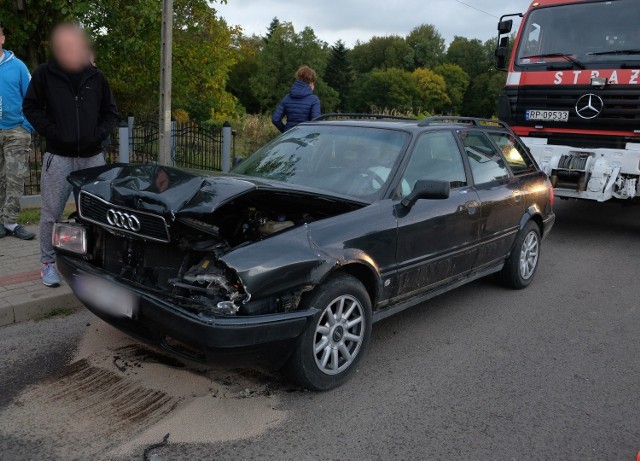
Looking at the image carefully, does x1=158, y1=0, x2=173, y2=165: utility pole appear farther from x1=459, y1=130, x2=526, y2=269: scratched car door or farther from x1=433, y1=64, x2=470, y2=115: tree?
x1=433, y1=64, x2=470, y2=115: tree

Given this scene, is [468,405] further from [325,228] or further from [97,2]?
[97,2]

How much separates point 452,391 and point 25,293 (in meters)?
3.45

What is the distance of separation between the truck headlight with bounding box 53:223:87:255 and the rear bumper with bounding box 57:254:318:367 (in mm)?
440

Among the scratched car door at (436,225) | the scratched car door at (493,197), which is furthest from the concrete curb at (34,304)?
the scratched car door at (493,197)

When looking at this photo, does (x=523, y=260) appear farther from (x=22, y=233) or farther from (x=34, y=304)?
(x=22, y=233)

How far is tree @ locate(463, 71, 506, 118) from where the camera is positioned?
8656cm

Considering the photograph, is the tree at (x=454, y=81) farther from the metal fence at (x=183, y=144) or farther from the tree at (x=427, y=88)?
the metal fence at (x=183, y=144)

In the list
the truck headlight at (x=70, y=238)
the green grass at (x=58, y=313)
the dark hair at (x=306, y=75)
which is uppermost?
the dark hair at (x=306, y=75)

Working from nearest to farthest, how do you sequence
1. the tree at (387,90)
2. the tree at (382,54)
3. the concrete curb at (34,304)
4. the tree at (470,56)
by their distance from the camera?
1. the concrete curb at (34,304)
2. the tree at (387,90)
3. the tree at (470,56)
4. the tree at (382,54)

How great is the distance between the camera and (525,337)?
457 cm

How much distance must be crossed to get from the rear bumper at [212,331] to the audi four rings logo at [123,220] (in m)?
0.32

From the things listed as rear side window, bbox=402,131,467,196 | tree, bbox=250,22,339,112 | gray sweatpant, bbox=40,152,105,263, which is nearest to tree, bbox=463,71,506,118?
tree, bbox=250,22,339,112

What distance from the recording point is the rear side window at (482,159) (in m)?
4.96

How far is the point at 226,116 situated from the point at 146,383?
13.6 meters
